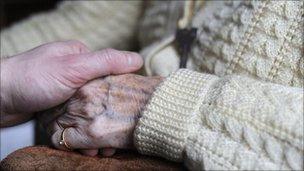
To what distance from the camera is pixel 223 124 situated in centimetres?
68

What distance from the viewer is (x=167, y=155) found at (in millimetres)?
716

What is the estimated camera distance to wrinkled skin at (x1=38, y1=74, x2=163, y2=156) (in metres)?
0.77

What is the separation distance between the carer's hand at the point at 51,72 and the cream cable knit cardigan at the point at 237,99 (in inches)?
5.4

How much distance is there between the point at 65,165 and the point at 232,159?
24 cm

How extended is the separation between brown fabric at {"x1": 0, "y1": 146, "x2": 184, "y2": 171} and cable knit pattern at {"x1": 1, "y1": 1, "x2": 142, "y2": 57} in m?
0.77

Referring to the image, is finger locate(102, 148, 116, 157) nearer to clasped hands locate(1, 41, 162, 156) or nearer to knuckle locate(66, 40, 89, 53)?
clasped hands locate(1, 41, 162, 156)

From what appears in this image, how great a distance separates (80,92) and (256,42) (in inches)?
12.6

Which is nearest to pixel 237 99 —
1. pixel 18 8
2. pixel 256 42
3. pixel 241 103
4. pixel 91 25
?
pixel 241 103

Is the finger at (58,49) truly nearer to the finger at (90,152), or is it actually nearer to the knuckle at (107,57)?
the knuckle at (107,57)

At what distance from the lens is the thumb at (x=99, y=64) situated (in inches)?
32.4

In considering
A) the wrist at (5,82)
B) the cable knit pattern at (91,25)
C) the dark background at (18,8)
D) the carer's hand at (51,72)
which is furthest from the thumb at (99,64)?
the dark background at (18,8)

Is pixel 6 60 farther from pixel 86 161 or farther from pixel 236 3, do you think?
pixel 236 3

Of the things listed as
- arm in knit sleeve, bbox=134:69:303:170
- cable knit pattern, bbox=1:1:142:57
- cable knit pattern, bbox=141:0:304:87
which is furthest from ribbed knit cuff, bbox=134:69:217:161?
cable knit pattern, bbox=1:1:142:57

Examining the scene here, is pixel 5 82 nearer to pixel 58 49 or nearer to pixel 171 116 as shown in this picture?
pixel 58 49
